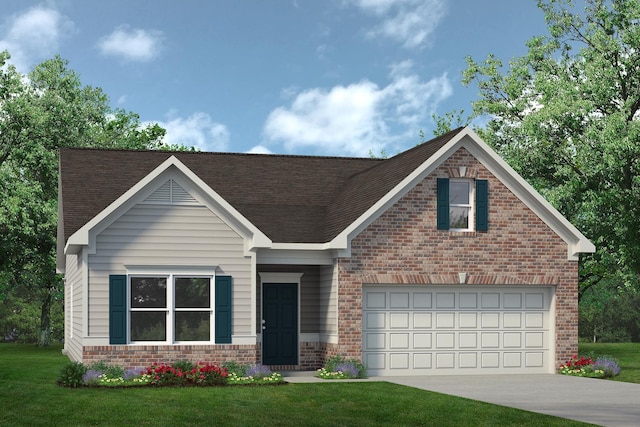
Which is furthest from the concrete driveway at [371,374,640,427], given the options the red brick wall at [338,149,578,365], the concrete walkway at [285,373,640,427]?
the red brick wall at [338,149,578,365]

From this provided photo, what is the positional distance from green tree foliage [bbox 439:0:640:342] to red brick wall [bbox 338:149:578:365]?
Answer: 29.0 ft

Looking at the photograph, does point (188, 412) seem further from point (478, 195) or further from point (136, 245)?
point (478, 195)

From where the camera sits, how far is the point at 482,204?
2677 cm

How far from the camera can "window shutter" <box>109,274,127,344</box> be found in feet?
77.9

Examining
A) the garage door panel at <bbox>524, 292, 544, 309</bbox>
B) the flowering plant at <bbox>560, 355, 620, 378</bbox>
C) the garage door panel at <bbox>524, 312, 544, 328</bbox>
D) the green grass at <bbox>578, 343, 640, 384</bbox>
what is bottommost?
the green grass at <bbox>578, 343, 640, 384</bbox>

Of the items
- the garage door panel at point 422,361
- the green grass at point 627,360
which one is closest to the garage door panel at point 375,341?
Answer: the garage door panel at point 422,361

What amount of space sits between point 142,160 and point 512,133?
54.8ft

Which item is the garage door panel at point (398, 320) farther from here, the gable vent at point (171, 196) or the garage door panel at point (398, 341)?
the gable vent at point (171, 196)

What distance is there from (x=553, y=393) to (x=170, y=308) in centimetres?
974

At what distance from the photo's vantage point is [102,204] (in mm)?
25797

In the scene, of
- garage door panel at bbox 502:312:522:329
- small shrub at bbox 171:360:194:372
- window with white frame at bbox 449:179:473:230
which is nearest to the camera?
small shrub at bbox 171:360:194:372

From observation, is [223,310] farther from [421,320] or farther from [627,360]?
[627,360]

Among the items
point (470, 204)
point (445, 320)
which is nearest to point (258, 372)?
point (445, 320)

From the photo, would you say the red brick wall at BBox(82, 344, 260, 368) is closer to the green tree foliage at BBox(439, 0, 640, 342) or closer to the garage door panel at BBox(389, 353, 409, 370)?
the garage door panel at BBox(389, 353, 409, 370)
